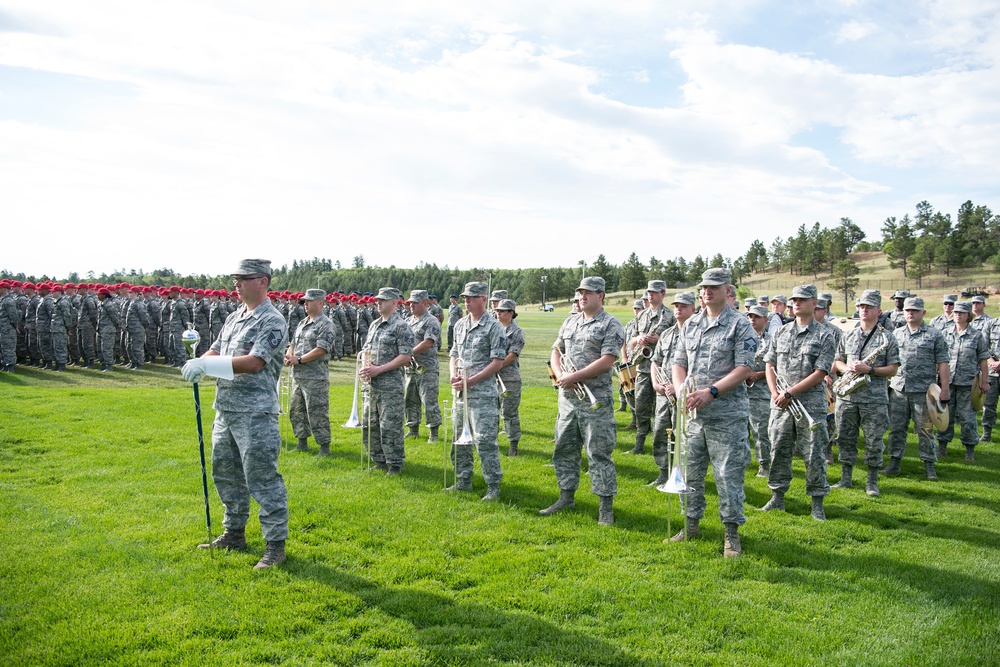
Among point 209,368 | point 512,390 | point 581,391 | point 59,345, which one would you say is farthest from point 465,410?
point 59,345

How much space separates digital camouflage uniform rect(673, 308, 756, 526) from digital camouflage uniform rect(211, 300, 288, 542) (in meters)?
4.16

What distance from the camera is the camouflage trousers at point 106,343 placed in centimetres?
2047

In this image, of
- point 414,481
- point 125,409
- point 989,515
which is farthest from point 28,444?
point 989,515

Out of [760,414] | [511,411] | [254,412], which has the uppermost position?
[254,412]

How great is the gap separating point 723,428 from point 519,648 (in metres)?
3.07

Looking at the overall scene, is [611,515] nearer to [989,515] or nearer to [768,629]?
[768,629]

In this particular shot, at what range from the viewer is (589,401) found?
7445 millimetres

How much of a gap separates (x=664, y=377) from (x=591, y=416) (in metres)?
2.72

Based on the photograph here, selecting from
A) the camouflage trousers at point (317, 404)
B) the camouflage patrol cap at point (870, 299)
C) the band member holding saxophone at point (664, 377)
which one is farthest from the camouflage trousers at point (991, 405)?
the camouflage trousers at point (317, 404)

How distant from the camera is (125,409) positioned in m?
13.7

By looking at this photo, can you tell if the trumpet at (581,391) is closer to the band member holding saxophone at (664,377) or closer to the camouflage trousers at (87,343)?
the band member holding saxophone at (664,377)

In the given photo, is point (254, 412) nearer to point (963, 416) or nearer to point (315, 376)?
point (315, 376)

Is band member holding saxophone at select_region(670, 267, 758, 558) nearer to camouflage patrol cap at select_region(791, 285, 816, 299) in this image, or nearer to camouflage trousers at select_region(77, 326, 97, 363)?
camouflage patrol cap at select_region(791, 285, 816, 299)

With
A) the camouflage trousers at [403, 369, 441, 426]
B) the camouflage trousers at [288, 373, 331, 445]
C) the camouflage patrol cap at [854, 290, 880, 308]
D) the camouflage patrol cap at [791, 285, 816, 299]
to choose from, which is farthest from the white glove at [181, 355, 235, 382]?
the camouflage patrol cap at [854, 290, 880, 308]
